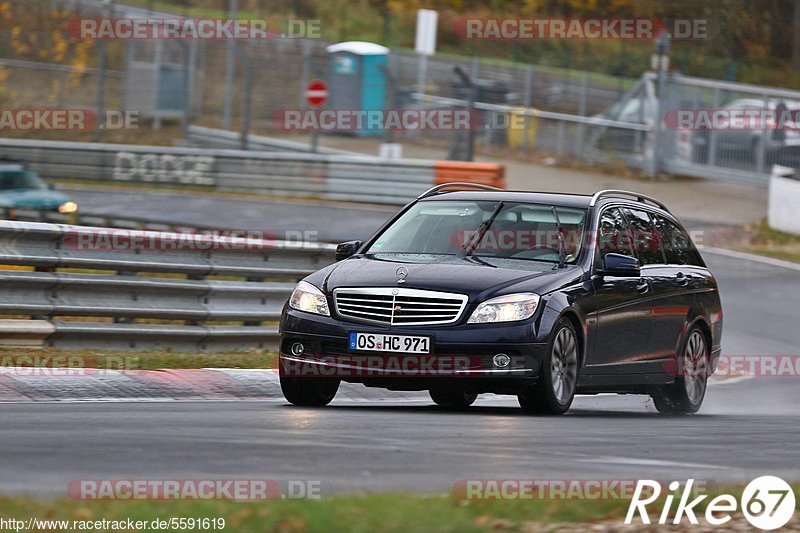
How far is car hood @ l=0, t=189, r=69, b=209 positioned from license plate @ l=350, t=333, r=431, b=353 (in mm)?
17056

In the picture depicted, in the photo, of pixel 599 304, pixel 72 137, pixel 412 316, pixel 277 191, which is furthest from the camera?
pixel 72 137

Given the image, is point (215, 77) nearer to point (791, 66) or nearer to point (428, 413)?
point (791, 66)

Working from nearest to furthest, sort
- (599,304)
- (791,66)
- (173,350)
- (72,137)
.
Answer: (599,304)
(173,350)
(72,137)
(791,66)

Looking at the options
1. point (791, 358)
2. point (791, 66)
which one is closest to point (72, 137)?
point (791, 66)

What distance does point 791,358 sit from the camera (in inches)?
616

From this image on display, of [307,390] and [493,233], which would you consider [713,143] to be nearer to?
[493,233]

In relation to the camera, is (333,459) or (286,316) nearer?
(333,459)

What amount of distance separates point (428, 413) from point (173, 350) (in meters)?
3.90

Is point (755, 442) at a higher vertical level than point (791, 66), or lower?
lower

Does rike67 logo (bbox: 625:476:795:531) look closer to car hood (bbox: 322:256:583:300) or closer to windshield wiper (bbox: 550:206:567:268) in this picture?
car hood (bbox: 322:256:583:300)

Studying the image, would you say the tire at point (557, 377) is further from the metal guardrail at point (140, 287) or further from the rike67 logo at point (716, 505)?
the metal guardrail at point (140, 287)

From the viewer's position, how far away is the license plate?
30.6ft

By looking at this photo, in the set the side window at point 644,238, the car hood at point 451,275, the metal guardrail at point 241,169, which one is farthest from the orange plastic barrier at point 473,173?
the car hood at point 451,275

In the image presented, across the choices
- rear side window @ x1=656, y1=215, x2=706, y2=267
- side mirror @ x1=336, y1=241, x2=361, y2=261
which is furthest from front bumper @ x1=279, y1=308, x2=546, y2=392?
rear side window @ x1=656, y1=215, x2=706, y2=267
